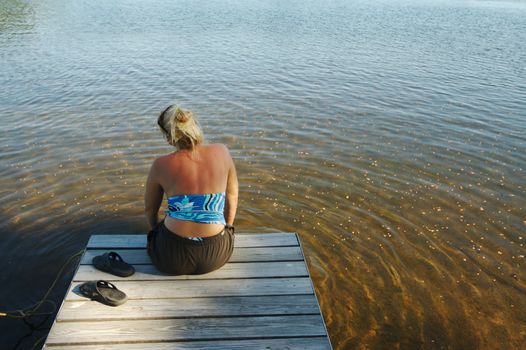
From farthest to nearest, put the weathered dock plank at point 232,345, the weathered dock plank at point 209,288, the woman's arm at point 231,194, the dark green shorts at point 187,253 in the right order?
the woman's arm at point 231,194, the dark green shorts at point 187,253, the weathered dock plank at point 209,288, the weathered dock plank at point 232,345

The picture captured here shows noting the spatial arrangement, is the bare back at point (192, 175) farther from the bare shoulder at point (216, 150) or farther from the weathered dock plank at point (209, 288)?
the weathered dock plank at point (209, 288)

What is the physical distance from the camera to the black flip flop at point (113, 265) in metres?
4.21

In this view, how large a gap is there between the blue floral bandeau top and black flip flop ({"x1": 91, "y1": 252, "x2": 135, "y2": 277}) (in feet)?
2.49

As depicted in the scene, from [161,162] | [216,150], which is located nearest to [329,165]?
[216,150]

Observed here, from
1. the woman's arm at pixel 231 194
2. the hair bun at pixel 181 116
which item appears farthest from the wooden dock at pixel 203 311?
the hair bun at pixel 181 116

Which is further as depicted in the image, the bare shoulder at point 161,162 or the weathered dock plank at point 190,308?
the bare shoulder at point 161,162

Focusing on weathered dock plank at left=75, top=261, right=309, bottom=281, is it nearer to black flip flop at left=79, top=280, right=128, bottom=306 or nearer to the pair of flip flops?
the pair of flip flops

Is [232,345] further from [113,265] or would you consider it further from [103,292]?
[113,265]

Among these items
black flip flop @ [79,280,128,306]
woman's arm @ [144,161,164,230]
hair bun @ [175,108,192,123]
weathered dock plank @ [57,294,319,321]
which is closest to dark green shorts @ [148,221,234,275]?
woman's arm @ [144,161,164,230]

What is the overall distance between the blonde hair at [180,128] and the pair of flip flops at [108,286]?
143 centimetres

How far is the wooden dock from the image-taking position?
3463 mm

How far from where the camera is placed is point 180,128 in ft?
12.3

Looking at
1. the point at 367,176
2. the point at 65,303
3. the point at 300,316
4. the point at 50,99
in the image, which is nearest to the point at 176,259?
the point at 65,303

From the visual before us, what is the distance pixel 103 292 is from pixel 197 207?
1.16m
